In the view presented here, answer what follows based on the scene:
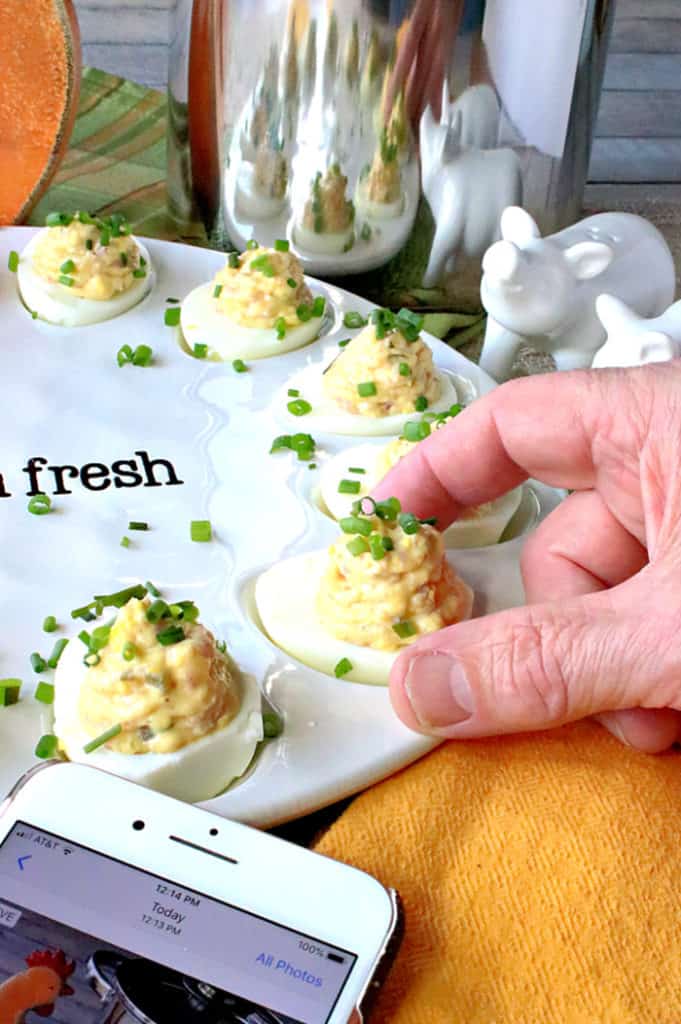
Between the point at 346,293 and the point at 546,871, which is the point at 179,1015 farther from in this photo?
the point at 346,293

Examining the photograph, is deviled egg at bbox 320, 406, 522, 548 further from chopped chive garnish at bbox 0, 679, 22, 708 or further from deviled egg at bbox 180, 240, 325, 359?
chopped chive garnish at bbox 0, 679, 22, 708

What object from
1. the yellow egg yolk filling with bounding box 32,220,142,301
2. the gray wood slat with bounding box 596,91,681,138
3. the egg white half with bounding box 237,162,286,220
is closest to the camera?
the yellow egg yolk filling with bounding box 32,220,142,301

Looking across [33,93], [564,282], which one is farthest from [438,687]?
[33,93]

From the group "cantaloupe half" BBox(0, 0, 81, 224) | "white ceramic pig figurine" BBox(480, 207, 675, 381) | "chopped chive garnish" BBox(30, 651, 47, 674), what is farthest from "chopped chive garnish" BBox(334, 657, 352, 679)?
"cantaloupe half" BBox(0, 0, 81, 224)

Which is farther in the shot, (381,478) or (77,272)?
(77,272)

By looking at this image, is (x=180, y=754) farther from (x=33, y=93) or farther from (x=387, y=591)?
(x=33, y=93)

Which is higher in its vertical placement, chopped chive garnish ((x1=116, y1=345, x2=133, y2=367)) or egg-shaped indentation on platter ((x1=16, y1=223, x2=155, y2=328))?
egg-shaped indentation on platter ((x1=16, y1=223, x2=155, y2=328))

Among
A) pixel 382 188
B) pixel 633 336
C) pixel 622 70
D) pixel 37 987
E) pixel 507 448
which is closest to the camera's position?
pixel 37 987
